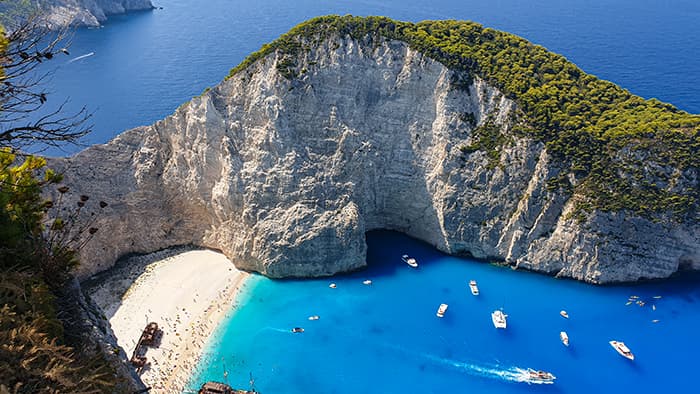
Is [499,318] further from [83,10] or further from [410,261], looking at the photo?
[83,10]

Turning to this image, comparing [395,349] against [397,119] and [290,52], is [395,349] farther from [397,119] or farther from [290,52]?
[290,52]

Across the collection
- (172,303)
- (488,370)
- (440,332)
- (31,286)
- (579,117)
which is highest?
(31,286)

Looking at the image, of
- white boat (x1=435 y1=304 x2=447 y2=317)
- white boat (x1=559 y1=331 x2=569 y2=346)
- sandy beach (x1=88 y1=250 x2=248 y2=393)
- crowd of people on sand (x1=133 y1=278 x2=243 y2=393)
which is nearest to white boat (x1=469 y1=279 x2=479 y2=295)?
white boat (x1=435 y1=304 x2=447 y2=317)

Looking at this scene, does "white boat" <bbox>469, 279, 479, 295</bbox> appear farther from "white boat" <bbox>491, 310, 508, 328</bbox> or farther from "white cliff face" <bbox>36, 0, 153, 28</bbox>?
"white cliff face" <bbox>36, 0, 153, 28</bbox>

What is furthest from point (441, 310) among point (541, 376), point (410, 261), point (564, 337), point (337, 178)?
point (337, 178)

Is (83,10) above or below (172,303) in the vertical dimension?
above

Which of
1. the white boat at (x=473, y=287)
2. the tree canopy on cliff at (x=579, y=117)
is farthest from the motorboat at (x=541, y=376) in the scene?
the tree canopy on cliff at (x=579, y=117)
